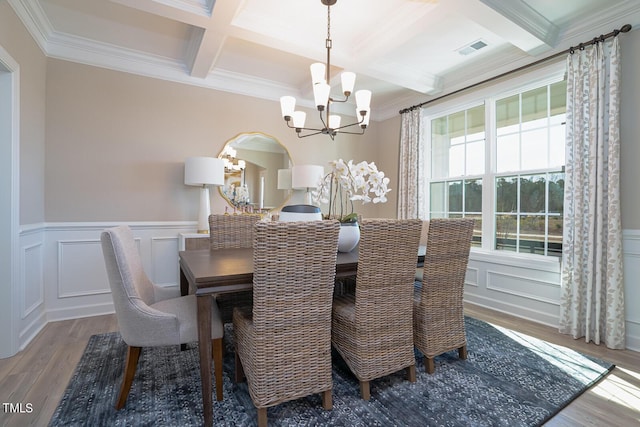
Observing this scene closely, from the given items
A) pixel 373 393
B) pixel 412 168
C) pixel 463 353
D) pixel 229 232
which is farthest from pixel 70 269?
pixel 412 168

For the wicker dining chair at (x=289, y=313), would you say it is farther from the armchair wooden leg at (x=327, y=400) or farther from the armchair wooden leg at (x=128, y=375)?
the armchair wooden leg at (x=128, y=375)

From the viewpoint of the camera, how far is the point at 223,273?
5.04ft

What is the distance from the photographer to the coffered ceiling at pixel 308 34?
7.88 feet

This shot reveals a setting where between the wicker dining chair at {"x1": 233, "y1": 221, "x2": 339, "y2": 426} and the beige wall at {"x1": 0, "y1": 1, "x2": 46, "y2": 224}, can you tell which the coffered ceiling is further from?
the wicker dining chair at {"x1": 233, "y1": 221, "x2": 339, "y2": 426}

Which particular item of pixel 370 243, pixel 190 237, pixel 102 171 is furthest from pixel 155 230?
pixel 370 243

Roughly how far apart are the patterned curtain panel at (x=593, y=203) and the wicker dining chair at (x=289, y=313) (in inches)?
94.3

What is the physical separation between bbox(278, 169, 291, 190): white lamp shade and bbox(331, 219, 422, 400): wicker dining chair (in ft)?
8.21

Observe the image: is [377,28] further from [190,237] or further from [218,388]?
[218,388]

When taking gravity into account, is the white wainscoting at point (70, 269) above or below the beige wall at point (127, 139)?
below

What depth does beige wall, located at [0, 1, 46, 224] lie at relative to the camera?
222cm

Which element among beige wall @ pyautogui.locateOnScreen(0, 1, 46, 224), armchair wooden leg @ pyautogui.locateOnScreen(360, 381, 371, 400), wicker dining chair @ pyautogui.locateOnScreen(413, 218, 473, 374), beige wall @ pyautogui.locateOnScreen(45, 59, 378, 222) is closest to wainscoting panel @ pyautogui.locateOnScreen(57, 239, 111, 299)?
beige wall @ pyautogui.locateOnScreen(45, 59, 378, 222)

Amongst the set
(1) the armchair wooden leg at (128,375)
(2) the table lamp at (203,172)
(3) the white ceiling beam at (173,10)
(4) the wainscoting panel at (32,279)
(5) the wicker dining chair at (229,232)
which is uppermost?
(3) the white ceiling beam at (173,10)

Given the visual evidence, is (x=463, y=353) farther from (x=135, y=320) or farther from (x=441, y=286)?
(x=135, y=320)

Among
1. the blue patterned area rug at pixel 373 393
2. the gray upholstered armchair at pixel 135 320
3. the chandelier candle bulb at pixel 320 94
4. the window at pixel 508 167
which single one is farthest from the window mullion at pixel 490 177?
the gray upholstered armchair at pixel 135 320
